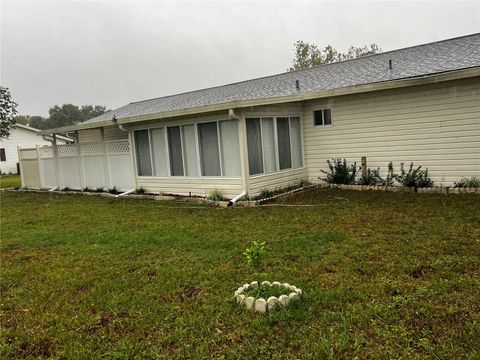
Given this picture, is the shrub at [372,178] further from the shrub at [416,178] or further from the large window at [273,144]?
the large window at [273,144]

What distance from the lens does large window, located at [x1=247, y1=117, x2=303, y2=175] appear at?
9719 millimetres

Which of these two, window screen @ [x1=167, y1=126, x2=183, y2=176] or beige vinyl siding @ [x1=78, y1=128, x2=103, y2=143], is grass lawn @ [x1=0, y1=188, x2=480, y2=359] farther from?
beige vinyl siding @ [x1=78, y1=128, x2=103, y2=143]

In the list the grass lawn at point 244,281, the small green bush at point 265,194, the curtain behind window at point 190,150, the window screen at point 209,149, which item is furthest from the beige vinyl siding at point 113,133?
the grass lawn at point 244,281

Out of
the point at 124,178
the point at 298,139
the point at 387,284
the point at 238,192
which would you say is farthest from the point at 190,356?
the point at 124,178

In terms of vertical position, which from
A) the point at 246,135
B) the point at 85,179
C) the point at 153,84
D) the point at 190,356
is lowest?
the point at 190,356

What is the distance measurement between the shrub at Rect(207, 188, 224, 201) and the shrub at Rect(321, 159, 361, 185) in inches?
121

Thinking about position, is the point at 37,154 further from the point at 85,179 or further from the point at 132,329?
the point at 132,329

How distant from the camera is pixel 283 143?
10.6 m

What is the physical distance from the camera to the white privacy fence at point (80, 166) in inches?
498

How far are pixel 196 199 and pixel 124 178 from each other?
3.66 m

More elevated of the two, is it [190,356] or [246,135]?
[246,135]

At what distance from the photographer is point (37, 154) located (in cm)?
1600

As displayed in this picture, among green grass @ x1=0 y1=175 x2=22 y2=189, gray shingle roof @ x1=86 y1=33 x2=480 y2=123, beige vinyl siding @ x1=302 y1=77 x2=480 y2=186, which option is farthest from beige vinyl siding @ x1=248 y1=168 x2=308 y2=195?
green grass @ x1=0 y1=175 x2=22 y2=189

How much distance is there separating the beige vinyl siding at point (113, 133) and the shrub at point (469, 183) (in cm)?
1007
